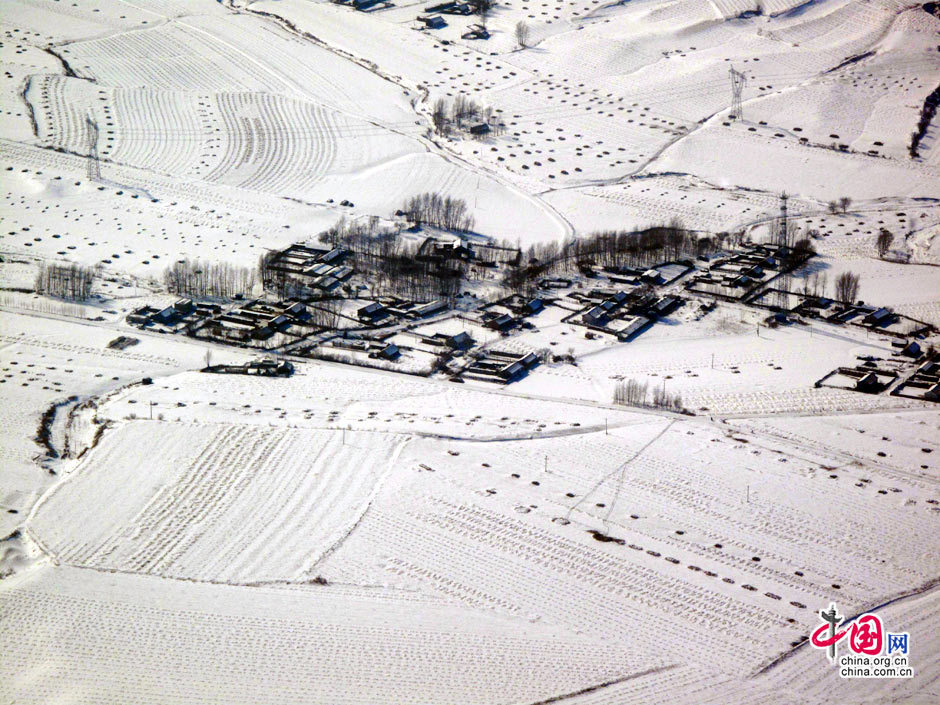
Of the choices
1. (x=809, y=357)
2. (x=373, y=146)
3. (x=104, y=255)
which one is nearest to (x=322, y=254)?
(x=104, y=255)

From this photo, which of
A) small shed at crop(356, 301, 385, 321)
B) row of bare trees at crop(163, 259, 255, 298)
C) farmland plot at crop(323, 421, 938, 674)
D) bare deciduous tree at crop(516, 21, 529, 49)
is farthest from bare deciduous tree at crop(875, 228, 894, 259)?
bare deciduous tree at crop(516, 21, 529, 49)

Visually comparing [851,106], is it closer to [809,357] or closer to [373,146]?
[373,146]

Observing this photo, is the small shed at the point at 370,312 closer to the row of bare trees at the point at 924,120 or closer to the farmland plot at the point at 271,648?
the farmland plot at the point at 271,648

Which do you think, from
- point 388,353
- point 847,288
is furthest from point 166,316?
point 847,288

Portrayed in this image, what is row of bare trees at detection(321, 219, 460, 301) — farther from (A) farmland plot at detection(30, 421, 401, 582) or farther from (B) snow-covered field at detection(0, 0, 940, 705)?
(A) farmland plot at detection(30, 421, 401, 582)

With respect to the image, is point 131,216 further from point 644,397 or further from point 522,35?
point 522,35
